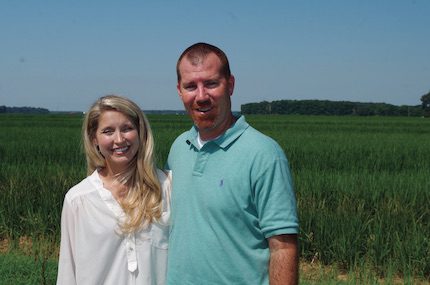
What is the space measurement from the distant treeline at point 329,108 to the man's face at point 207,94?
81617 millimetres

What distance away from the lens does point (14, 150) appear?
13.5 meters

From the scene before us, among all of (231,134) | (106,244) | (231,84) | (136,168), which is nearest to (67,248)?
(106,244)

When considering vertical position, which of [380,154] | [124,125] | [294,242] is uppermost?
[124,125]

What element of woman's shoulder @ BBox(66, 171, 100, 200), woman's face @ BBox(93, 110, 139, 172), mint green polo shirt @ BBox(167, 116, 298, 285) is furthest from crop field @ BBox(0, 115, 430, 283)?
mint green polo shirt @ BBox(167, 116, 298, 285)

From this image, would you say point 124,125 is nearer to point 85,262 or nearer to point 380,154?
point 85,262

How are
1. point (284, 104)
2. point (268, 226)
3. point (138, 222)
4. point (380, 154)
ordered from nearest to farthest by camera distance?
point (268, 226) < point (138, 222) < point (380, 154) < point (284, 104)

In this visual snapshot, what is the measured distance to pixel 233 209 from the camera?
6.38 ft

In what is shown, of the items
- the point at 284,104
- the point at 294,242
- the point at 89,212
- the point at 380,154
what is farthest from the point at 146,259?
the point at 284,104

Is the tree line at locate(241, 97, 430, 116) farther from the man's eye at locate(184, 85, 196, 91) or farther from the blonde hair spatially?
the man's eye at locate(184, 85, 196, 91)

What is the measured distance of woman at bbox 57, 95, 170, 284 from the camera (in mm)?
2201

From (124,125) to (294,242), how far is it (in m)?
Answer: 0.88

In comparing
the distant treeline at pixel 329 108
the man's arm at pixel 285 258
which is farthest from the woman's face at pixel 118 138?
the distant treeline at pixel 329 108

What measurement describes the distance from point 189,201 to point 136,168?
40 cm

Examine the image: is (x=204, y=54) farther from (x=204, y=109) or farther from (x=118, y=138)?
(x=118, y=138)
